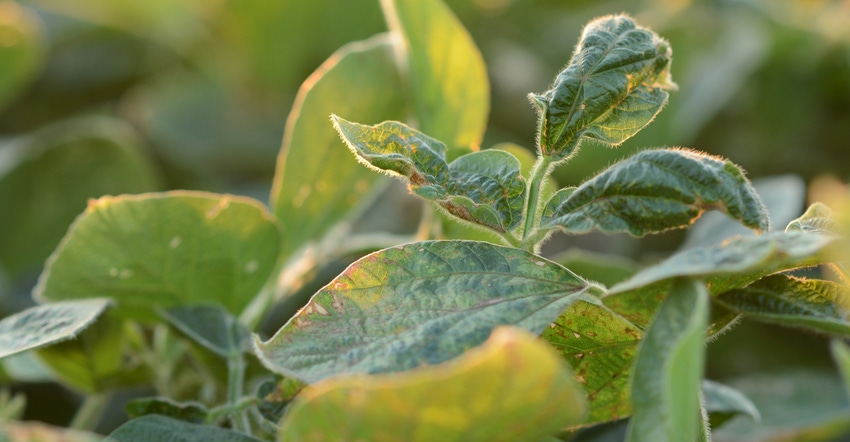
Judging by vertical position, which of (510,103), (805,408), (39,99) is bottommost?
(805,408)

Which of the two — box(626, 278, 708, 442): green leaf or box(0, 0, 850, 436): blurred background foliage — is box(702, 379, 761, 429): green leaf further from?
box(0, 0, 850, 436): blurred background foliage

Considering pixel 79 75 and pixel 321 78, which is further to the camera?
pixel 79 75

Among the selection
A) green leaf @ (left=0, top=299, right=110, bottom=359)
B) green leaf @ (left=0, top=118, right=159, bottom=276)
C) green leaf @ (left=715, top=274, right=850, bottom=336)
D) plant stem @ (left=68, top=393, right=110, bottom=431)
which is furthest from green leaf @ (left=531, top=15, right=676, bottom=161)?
green leaf @ (left=0, top=118, right=159, bottom=276)

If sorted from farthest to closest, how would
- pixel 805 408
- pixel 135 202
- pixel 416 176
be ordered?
pixel 805 408
pixel 135 202
pixel 416 176

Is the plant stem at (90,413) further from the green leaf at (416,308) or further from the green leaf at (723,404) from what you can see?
the green leaf at (723,404)

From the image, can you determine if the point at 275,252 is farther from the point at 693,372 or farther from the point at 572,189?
the point at 693,372

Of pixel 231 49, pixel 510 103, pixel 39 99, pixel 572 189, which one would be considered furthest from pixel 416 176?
pixel 39 99

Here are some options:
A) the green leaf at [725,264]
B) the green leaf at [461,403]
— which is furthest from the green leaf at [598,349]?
the green leaf at [461,403]
